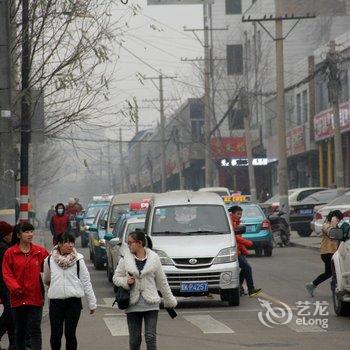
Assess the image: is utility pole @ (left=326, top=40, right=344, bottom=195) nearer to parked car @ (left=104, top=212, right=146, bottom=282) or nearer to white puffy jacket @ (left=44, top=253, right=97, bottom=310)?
parked car @ (left=104, top=212, right=146, bottom=282)

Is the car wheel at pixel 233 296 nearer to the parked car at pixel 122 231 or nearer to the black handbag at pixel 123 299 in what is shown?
the parked car at pixel 122 231

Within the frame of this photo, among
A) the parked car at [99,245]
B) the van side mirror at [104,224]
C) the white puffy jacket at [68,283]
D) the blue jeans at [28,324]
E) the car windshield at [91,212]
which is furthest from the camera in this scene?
the car windshield at [91,212]

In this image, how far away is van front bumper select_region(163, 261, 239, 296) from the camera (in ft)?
65.2

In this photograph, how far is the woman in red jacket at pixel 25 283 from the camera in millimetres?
12766

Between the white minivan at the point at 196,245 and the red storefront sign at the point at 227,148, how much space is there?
50.3 m

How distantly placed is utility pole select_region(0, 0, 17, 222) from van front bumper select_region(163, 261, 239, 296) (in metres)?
2.69

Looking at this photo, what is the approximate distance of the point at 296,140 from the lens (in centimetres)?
6512

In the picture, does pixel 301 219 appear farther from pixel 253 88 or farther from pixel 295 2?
pixel 253 88

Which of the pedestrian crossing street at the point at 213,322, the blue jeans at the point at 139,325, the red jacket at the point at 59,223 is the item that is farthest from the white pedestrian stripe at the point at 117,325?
the red jacket at the point at 59,223

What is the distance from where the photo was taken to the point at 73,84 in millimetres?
23594

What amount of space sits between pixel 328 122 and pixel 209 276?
36.7 metres

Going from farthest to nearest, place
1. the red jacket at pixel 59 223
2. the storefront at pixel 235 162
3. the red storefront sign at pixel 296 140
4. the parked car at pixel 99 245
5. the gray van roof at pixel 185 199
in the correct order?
the storefront at pixel 235 162
the red storefront sign at pixel 296 140
the red jacket at pixel 59 223
the parked car at pixel 99 245
the gray van roof at pixel 185 199

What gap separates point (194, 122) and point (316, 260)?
62498 millimetres

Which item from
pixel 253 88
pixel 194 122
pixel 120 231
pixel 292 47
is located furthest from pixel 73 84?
pixel 194 122
